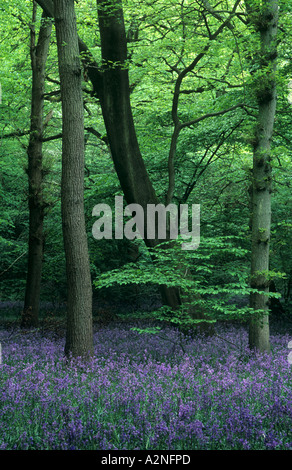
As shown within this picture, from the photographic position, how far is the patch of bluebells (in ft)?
13.3

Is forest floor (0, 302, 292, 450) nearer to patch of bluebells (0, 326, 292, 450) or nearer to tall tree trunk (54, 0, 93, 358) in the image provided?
patch of bluebells (0, 326, 292, 450)

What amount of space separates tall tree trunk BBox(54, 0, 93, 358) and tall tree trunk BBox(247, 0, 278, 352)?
3127 millimetres

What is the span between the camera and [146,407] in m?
4.75

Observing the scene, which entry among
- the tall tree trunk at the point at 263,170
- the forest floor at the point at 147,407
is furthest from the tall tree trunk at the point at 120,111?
the forest floor at the point at 147,407

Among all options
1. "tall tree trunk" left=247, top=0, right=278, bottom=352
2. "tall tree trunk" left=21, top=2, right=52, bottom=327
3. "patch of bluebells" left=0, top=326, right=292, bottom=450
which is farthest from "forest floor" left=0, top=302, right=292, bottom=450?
"tall tree trunk" left=21, top=2, right=52, bottom=327

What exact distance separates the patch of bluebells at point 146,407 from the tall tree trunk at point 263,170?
1.33 metres

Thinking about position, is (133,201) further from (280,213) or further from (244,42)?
(280,213)

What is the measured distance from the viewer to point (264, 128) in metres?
8.56

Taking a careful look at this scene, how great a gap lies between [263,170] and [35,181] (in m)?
6.96

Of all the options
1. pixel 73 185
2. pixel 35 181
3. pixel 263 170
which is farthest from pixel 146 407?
pixel 35 181

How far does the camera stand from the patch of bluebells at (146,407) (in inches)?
160

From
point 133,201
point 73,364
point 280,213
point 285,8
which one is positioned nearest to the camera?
point 73,364
